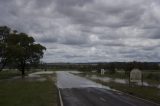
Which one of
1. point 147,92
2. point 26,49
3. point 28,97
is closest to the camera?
point 28,97

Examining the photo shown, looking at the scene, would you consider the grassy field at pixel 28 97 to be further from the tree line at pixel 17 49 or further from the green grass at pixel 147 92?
the tree line at pixel 17 49

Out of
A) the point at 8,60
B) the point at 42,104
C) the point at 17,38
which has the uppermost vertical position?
the point at 17,38

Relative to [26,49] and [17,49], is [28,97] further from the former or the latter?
[26,49]

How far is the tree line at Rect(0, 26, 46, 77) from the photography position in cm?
7225

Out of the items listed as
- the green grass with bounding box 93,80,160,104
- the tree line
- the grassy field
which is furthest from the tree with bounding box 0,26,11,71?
the green grass with bounding box 93,80,160,104

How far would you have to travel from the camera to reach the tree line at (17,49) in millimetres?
72250

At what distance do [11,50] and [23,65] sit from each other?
27.9 metres

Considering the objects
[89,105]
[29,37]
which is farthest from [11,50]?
[89,105]

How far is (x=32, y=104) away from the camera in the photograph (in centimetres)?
2306

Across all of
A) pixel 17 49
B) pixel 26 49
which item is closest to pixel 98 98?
pixel 17 49

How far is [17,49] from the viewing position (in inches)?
2832

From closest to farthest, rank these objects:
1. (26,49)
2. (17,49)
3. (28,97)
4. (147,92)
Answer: (28,97) < (147,92) < (17,49) < (26,49)

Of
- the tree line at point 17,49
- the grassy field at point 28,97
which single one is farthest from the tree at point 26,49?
the grassy field at point 28,97

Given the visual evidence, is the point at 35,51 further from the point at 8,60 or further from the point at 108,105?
the point at 108,105
